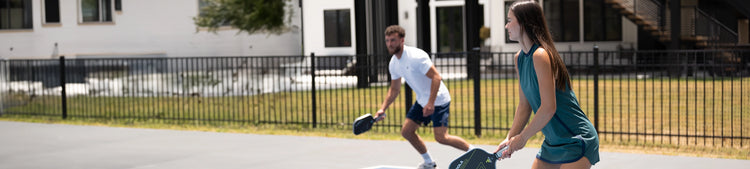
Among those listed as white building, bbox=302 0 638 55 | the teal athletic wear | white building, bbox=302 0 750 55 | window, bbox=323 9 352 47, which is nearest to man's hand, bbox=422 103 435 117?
the teal athletic wear

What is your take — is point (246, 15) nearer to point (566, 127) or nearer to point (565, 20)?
point (565, 20)

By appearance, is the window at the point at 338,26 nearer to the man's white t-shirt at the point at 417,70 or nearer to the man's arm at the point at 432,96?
the man's white t-shirt at the point at 417,70

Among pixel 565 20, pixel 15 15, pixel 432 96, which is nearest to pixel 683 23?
pixel 565 20

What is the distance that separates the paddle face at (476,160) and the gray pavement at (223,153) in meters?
4.36

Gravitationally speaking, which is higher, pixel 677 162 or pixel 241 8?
pixel 241 8

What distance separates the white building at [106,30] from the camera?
3756 cm

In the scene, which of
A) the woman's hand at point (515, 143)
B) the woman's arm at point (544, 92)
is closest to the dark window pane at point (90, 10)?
the woman's hand at point (515, 143)

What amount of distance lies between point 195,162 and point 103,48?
29260 mm

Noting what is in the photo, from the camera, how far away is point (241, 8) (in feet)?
120

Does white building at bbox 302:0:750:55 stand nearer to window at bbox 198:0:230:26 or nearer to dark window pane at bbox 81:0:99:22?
window at bbox 198:0:230:26

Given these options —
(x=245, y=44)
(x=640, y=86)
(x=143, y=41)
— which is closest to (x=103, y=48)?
(x=143, y=41)

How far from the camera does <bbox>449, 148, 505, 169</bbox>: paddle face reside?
4.86 metres

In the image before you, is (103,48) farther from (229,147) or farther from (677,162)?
(677,162)

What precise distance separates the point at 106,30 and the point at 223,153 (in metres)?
28.7
